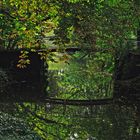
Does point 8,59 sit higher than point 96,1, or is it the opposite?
point 96,1

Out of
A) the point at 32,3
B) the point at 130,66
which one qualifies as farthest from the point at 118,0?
the point at 32,3

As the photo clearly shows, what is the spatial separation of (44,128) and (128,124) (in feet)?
13.9

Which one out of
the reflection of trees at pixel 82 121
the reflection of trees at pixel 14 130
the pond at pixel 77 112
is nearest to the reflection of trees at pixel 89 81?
the pond at pixel 77 112

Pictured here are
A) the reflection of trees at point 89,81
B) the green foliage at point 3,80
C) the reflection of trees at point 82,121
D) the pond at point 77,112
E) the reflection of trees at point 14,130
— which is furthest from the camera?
the reflection of trees at point 89,81

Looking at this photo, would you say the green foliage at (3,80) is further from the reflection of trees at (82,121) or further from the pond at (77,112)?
the reflection of trees at (82,121)

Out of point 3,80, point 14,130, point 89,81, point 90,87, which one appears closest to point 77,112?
point 90,87

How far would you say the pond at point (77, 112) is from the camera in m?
16.1

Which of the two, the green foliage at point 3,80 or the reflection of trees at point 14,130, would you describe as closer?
Answer: the reflection of trees at point 14,130

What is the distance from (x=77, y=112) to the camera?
71.1 ft

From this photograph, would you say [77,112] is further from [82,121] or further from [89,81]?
[89,81]

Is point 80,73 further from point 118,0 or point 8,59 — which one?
point 118,0

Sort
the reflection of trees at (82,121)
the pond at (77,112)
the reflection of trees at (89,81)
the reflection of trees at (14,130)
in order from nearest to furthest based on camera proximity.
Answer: the reflection of trees at (14,130)
the pond at (77,112)
the reflection of trees at (82,121)
the reflection of trees at (89,81)

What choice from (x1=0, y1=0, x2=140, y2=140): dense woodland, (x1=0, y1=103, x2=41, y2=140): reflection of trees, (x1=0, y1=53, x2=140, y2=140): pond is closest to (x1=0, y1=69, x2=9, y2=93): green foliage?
(x1=0, y1=0, x2=140, y2=140): dense woodland

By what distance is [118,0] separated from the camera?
23.6 meters
